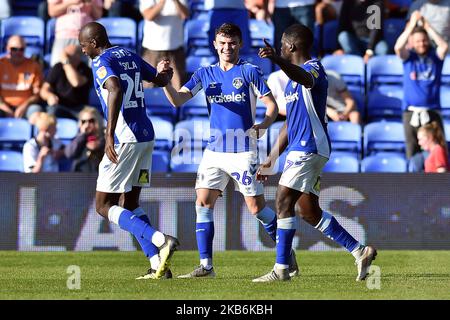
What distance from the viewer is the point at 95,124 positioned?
1459cm

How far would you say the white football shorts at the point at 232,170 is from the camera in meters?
9.96

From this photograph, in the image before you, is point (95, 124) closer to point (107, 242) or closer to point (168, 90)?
point (107, 242)

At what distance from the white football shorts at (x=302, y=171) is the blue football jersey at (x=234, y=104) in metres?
0.53

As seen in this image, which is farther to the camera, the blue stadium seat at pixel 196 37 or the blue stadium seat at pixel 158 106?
the blue stadium seat at pixel 196 37

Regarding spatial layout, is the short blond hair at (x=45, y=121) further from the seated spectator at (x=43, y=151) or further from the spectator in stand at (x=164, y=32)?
the spectator in stand at (x=164, y=32)

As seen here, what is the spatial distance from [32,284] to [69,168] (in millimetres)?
5250

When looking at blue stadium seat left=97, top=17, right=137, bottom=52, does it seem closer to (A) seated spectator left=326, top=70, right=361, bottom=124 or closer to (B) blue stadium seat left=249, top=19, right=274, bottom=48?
(B) blue stadium seat left=249, top=19, right=274, bottom=48

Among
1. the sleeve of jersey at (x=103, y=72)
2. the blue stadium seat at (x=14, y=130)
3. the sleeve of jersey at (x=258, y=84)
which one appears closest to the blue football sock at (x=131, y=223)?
the sleeve of jersey at (x=103, y=72)

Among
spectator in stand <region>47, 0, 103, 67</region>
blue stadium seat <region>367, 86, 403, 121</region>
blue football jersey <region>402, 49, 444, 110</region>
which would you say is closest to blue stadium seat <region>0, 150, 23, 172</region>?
spectator in stand <region>47, 0, 103, 67</region>

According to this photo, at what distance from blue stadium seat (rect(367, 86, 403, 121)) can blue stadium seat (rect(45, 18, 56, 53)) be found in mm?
4701

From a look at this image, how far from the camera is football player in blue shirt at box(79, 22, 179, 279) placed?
9.66 m

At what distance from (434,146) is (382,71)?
7.01ft

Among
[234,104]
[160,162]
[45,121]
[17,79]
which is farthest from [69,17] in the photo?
[234,104]
